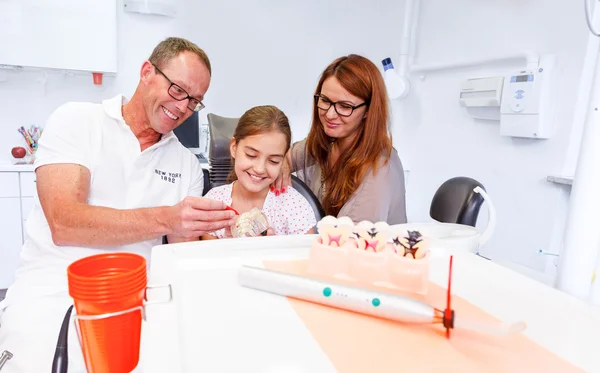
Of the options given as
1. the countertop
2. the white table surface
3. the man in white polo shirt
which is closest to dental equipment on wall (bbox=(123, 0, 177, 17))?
the countertop

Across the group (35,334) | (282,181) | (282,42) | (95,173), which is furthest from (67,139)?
(282,42)

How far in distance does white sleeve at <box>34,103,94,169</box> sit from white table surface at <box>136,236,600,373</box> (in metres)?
0.72

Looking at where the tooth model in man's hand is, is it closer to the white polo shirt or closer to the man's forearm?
the man's forearm

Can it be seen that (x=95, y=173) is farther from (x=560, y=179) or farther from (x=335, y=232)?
(x=560, y=179)

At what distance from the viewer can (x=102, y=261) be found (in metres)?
0.60

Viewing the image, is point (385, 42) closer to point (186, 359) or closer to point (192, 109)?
point (192, 109)

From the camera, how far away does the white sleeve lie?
4.13 feet

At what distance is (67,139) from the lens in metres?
1.28

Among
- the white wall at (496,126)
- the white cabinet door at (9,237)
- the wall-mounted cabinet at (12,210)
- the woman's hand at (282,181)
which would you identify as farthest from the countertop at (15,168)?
the white wall at (496,126)

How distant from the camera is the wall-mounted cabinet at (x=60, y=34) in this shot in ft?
8.25

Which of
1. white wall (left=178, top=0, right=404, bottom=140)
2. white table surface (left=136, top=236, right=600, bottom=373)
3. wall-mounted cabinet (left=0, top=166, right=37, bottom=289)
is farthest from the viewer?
white wall (left=178, top=0, right=404, bottom=140)

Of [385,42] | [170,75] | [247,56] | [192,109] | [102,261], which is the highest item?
[385,42]

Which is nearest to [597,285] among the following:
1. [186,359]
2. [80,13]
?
[186,359]

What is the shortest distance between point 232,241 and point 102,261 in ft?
0.89
